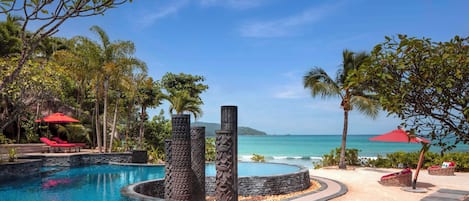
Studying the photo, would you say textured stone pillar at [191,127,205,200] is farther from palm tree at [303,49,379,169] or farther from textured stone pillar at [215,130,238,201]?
palm tree at [303,49,379,169]

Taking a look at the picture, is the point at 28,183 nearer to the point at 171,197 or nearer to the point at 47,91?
the point at 47,91

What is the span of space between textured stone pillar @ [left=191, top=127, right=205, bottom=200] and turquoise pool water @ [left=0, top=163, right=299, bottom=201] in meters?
1.61

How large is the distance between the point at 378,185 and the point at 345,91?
5736 mm

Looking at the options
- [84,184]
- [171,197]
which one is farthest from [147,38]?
[171,197]

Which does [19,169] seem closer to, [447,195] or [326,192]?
[326,192]

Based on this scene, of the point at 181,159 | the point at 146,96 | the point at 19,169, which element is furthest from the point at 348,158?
the point at 19,169

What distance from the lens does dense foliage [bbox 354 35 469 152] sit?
15.7 feet

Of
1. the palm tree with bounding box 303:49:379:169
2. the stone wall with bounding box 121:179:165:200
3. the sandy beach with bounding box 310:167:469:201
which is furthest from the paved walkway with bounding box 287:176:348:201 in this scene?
the palm tree with bounding box 303:49:379:169

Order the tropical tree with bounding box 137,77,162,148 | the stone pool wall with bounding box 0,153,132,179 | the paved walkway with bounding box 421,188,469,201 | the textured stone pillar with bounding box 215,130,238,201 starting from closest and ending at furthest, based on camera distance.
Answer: the textured stone pillar with bounding box 215,130,238,201 → the paved walkway with bounding box 421,188,469,201 → the stone pool wall with bounding box 0,153,132,179 → the tropical tree with bounding box 137,77,162,148

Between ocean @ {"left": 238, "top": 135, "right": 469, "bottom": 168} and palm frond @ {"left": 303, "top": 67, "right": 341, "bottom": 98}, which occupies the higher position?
palm frond @ {"left": 303, "top": 67, "right": 341, "bottom": 98}

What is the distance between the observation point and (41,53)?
29.9 meters

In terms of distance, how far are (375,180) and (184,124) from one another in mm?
7846

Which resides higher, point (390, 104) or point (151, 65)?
point (151, 65)

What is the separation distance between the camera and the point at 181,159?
23.0 ft
